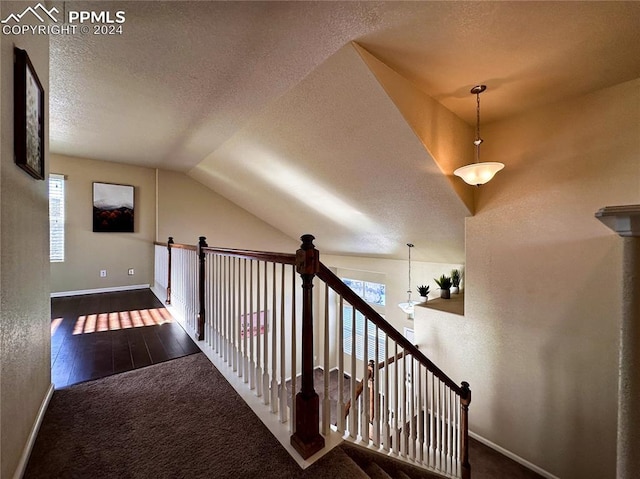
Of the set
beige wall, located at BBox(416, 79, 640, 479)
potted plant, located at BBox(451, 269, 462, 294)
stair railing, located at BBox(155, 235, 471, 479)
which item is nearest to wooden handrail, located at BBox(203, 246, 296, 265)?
stair railing, located at BBox(155, 235, 471, 479)

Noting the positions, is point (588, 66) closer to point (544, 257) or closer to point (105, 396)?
point (544, 257)

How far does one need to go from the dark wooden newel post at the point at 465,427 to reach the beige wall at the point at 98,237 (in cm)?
558

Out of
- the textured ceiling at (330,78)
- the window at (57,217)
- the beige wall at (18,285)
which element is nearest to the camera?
the beige wall at (18,285)

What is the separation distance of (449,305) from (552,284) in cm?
130

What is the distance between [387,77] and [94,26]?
6.82 feet

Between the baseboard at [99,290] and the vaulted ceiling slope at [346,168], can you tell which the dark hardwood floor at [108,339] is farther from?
the vaulted ceiling slope at [346,168]

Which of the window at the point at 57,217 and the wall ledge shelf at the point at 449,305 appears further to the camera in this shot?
the window at the point at 57,217

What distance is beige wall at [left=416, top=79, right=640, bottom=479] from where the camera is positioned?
2.27 m

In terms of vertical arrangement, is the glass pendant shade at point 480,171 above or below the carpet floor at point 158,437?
above

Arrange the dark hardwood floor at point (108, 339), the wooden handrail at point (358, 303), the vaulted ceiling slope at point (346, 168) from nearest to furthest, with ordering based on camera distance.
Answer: the wooden handrail at point (358, 303) → the dark hardwood floor at point (108, 339) → the vaulted ceiling slope at point (346, 168)

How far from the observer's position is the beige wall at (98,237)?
455 centimetres

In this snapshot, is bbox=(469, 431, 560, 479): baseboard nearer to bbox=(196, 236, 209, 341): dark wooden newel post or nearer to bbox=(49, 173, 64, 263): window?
bbox=(196, 236, 209, 341): dark wooden newel post

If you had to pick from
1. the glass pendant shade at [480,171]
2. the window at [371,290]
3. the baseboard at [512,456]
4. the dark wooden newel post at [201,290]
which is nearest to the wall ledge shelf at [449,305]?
the baseboard at [512,456]

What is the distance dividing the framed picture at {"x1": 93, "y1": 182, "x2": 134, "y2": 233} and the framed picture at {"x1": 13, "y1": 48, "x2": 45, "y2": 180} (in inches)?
166
